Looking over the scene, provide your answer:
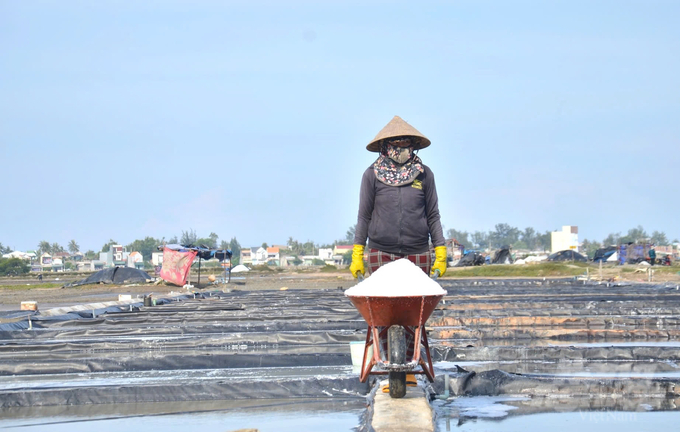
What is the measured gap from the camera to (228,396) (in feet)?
17.7

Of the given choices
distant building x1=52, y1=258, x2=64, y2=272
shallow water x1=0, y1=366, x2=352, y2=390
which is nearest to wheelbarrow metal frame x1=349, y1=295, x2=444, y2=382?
shallow water x1=0, y1=366, x2=352, y2=390

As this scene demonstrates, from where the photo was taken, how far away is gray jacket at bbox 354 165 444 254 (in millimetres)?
4988

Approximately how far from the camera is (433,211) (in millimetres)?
5117

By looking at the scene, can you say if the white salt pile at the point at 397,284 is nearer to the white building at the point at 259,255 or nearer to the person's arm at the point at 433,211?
the person's arm at the point at 433,211

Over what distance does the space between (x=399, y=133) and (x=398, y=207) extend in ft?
1.53

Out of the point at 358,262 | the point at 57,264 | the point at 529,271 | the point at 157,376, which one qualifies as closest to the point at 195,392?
the point at 157,376

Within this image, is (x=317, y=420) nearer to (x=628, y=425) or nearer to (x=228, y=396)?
(x=228, y=396)

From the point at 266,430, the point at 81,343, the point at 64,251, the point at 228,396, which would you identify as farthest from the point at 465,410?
the point at 64,251

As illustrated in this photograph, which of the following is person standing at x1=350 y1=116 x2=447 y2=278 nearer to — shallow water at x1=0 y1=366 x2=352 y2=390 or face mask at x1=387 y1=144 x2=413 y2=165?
face mask at x1=387 y1=144 x2=413 y2=165

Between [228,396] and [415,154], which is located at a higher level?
[415,154]

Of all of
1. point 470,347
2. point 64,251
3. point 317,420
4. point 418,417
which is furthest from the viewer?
point 64,251

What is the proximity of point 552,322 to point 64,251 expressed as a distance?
156 meters

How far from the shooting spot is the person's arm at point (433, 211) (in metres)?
5.08

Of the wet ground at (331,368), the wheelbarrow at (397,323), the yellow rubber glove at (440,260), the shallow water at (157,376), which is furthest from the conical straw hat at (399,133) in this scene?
the shallow water at (157,376)
